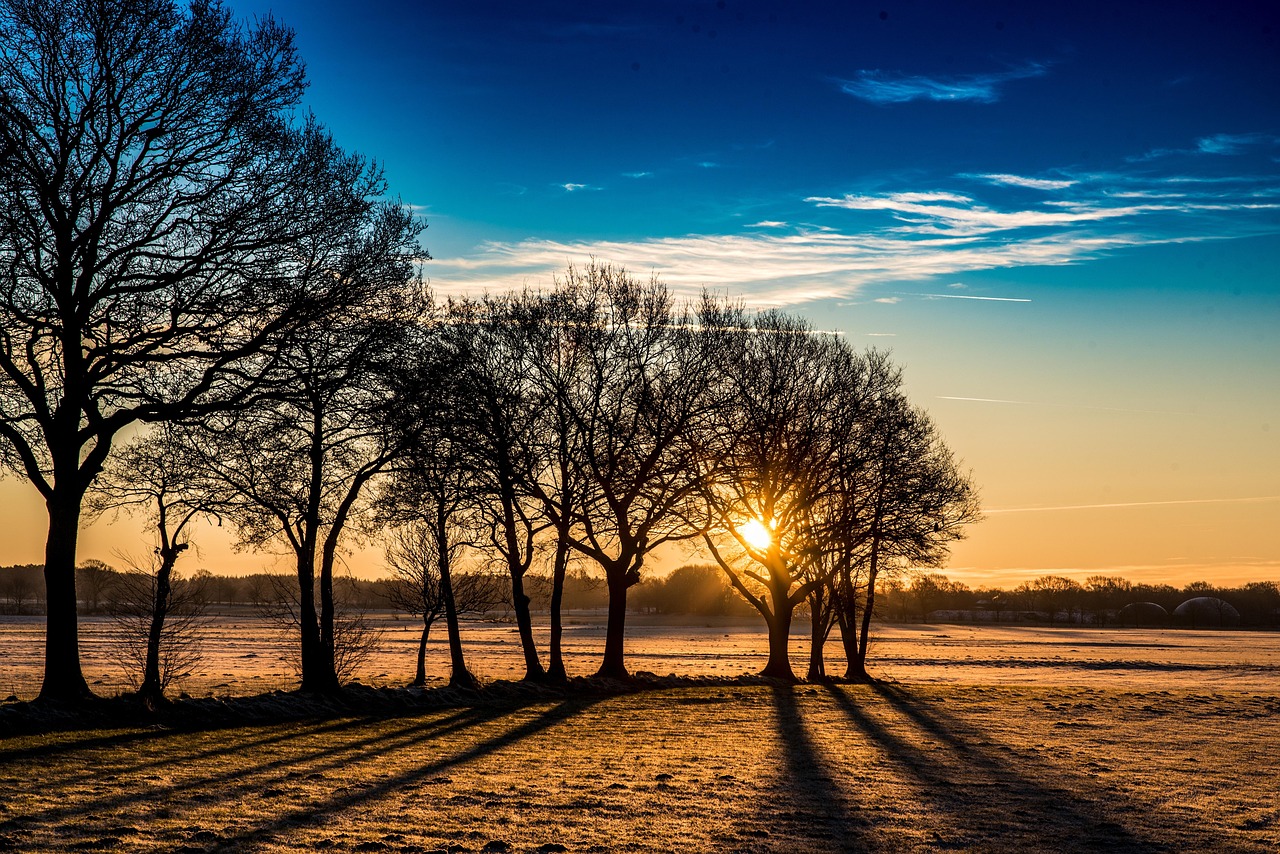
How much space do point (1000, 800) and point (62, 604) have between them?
18.4 meters

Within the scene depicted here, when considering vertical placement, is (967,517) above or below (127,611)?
above

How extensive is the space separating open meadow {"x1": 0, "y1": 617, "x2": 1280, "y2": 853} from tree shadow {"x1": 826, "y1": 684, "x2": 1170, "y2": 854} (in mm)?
63

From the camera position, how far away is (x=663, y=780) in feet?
53.1

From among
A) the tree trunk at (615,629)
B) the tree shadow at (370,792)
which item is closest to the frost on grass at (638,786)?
the tree shadow at (370,792)

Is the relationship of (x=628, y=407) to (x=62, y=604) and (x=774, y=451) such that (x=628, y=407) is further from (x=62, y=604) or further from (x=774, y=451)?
(x=62, y=604)

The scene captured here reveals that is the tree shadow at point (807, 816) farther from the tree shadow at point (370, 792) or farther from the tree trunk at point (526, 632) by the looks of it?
the tree trunk at point (526, 632)

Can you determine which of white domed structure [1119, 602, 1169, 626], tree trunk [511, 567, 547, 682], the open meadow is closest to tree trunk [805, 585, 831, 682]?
the open meadow

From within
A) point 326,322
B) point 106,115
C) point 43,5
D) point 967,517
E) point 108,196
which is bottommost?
point 967,517

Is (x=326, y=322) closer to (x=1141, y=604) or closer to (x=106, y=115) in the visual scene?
(x=106, y=115)

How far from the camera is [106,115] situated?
21016mm

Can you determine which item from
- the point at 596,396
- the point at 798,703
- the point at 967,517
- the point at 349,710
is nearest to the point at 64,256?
the point at 349,710

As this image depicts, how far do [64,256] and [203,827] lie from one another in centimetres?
1403

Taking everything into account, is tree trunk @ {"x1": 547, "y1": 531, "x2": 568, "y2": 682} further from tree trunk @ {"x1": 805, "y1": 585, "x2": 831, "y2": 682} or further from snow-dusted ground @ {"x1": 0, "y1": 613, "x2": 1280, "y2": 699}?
tree trunk @ {"x1": 805, "y1": 585, "x2": 831, "y2": 682}

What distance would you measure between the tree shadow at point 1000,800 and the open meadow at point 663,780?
0.21ft
